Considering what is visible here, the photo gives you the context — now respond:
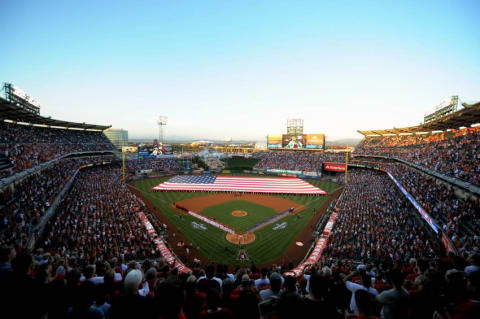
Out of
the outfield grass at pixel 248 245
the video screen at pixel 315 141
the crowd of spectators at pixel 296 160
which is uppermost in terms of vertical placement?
the video screen at pixel 315 141

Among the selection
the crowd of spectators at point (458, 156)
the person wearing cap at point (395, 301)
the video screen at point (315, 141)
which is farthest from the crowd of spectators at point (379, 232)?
the video screen at point (315, 141)

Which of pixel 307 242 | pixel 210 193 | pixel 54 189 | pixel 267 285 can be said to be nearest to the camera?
pixel 267 285

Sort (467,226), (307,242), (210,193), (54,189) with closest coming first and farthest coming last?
(467,226) < (307,242) < (54,189) < (210,193)

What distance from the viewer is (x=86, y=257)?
13656 millimetres

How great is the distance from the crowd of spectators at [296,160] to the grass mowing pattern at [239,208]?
2592 cm

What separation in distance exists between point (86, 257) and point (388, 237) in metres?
21.4

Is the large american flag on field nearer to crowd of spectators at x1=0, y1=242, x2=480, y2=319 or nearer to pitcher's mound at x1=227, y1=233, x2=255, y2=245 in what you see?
pitcher's mound at x1=227, y1=233, x2=255, y2=245

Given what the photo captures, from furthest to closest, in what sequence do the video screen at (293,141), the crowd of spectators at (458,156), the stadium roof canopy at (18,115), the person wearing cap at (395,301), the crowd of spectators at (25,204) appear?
the video screen at (293,141) → the stadium roof canopy at (18,115) → the crowd of spectators at (458,156) → the crowd of spectators at (25,204) → the person wearing cap at (395,301)

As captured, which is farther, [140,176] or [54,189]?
[140,176]

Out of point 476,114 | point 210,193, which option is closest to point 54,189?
point 210,193

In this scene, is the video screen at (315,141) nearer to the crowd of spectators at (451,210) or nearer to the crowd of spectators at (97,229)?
the crowd of spectators at (451,210)

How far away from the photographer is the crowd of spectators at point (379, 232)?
14883mm

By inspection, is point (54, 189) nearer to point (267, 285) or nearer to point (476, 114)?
point (267, 285)

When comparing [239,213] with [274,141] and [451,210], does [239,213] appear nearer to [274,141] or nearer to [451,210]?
[451,210]
